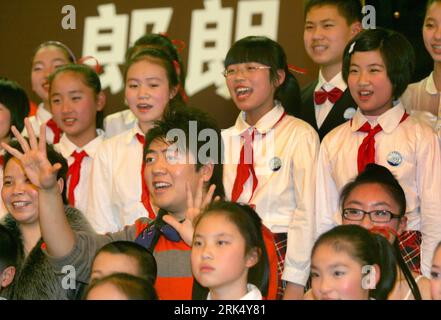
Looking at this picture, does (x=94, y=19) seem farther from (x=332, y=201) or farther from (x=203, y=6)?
(x=332, y=201)

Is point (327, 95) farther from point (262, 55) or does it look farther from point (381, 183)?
point (381, 183)

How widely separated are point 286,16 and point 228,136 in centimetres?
80

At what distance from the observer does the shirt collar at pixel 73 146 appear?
12.2 ft

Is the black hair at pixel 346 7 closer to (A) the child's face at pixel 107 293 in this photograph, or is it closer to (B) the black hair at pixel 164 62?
(B) the black hair at pixel 164 62

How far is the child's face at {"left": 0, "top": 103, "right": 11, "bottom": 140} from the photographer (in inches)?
152

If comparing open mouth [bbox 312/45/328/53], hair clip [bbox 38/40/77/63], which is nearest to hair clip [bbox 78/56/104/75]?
hair clip [bbox 38/40/77/63]

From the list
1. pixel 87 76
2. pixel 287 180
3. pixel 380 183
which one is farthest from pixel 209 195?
pixel 87 76

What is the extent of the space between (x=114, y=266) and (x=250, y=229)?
1.39 ft

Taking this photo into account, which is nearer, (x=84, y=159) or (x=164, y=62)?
(x=164, y=62)

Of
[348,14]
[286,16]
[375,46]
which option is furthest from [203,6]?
[375,46]

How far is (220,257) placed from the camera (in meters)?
2.54

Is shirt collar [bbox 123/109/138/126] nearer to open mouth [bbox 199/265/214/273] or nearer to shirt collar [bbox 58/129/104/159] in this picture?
shirt collar [bbox 58/129/104/159]

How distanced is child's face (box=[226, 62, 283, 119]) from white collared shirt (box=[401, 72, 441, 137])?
0.55 meters

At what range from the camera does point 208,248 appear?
254 centimetres
